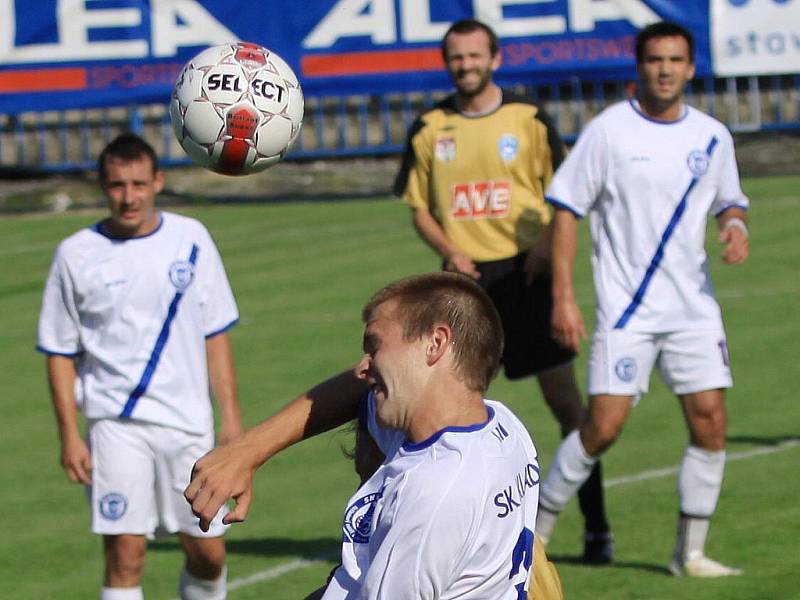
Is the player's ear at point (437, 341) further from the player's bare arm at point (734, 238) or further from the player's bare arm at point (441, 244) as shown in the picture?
the player's bare arm at point (441, 244)

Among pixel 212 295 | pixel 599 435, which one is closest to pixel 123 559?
pixel 212 295

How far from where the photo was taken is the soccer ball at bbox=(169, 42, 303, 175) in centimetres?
633

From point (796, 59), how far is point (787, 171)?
1568 millimetres

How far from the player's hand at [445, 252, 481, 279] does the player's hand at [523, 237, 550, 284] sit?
27cm

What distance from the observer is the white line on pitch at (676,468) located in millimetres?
9773

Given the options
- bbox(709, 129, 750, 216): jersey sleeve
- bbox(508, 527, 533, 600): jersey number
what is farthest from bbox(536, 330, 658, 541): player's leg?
bbox(508, 527, 533, 600): jersey number

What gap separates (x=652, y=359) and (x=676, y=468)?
2.23m

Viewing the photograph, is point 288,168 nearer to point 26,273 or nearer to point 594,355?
point 26,273

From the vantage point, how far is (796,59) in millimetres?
20406

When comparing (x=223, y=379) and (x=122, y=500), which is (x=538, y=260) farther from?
(x=122, y=500)

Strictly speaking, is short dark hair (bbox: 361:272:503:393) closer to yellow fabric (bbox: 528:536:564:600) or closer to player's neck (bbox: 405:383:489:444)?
player's neck (bbox: 405:383:489:444)

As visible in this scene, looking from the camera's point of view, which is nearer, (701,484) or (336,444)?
(701,484)

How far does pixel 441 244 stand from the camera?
896 cm

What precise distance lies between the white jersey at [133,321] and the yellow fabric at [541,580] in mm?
3014
